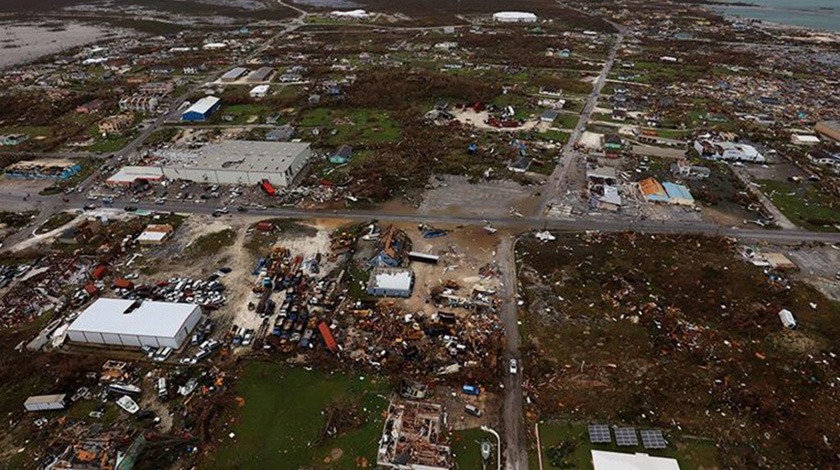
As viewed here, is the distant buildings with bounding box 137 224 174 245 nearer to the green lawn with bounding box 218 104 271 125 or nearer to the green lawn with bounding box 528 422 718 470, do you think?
the green lawn with bounding box 218 104 271 125

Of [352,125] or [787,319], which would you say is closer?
[787,319]

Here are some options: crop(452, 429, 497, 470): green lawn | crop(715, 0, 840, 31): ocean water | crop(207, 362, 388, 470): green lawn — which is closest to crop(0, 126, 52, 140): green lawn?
crop(207, 362, 388, 470): green lawn

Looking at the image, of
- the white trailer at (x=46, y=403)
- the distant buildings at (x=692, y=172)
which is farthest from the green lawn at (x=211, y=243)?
the distant buildings at (x=692, y=172)

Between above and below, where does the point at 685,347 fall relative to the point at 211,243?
below

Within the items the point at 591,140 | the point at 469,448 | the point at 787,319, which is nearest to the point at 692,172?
the point at 591,140

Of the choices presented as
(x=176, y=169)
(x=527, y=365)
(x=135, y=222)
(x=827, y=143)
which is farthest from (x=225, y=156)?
(x=827, y=143)

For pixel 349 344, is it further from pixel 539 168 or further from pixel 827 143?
pixel 827 143

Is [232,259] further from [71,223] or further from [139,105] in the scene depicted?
[139,105]

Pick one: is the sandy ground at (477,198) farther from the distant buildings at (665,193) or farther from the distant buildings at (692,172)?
the distant buildings at (692,172)
